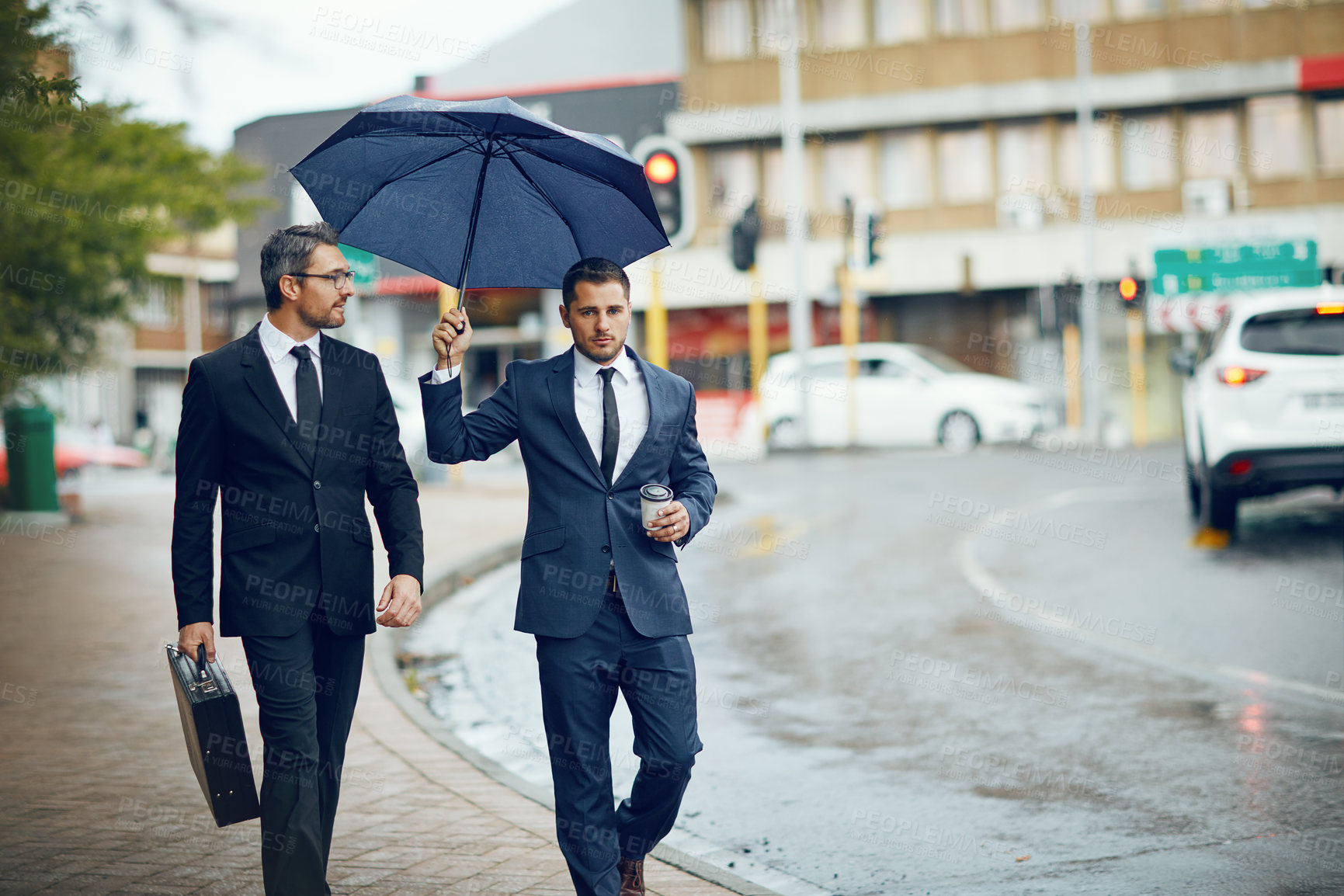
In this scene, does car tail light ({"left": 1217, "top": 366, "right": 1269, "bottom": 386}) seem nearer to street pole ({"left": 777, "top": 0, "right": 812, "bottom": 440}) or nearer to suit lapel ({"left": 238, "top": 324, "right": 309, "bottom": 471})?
suit lapel ({"left": 238, "top": 324, "right": 309, "bottom": 471})

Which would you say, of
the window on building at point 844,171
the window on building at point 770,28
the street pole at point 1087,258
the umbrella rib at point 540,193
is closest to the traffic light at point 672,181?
the umbrella rib at point 540,193

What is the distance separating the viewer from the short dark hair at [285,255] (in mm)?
3754

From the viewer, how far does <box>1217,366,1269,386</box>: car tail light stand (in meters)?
10.9

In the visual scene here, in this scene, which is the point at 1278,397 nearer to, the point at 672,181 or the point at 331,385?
the point at 672,181

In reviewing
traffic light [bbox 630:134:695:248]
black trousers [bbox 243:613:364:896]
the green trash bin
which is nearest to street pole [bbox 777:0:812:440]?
traffic light [bbox 630:134:695:248]

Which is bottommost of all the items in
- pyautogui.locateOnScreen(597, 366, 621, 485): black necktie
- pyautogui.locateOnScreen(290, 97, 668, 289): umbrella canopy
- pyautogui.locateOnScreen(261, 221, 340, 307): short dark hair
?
pyautogui.locateOnScreen(597, 366, 621, 485): black necktie

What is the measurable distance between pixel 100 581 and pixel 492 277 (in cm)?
831

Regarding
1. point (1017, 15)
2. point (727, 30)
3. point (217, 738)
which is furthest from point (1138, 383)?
point (217, 738)

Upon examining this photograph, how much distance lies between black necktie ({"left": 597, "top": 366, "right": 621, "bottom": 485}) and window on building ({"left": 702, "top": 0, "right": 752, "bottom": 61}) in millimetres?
34195

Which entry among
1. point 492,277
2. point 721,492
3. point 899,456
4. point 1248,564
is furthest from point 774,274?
point 492,277

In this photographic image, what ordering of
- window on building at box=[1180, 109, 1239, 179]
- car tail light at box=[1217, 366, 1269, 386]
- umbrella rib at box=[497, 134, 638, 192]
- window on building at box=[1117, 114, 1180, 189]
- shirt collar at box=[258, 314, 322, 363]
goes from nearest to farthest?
shirt collar at box=[258, 314, 322, 363], umbrella rib at box=[497, 134, 638, 192], car tail light at box=[1217, 366, 1269, 386], window on building at box=[1180, 109, 1239, 179], window on building at box=[1117, 114, 1180, 189]

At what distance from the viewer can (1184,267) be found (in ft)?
88.1

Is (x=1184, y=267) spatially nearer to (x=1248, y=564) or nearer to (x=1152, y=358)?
(x=1152, y=358)

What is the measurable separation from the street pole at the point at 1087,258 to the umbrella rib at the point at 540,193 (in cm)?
2734
